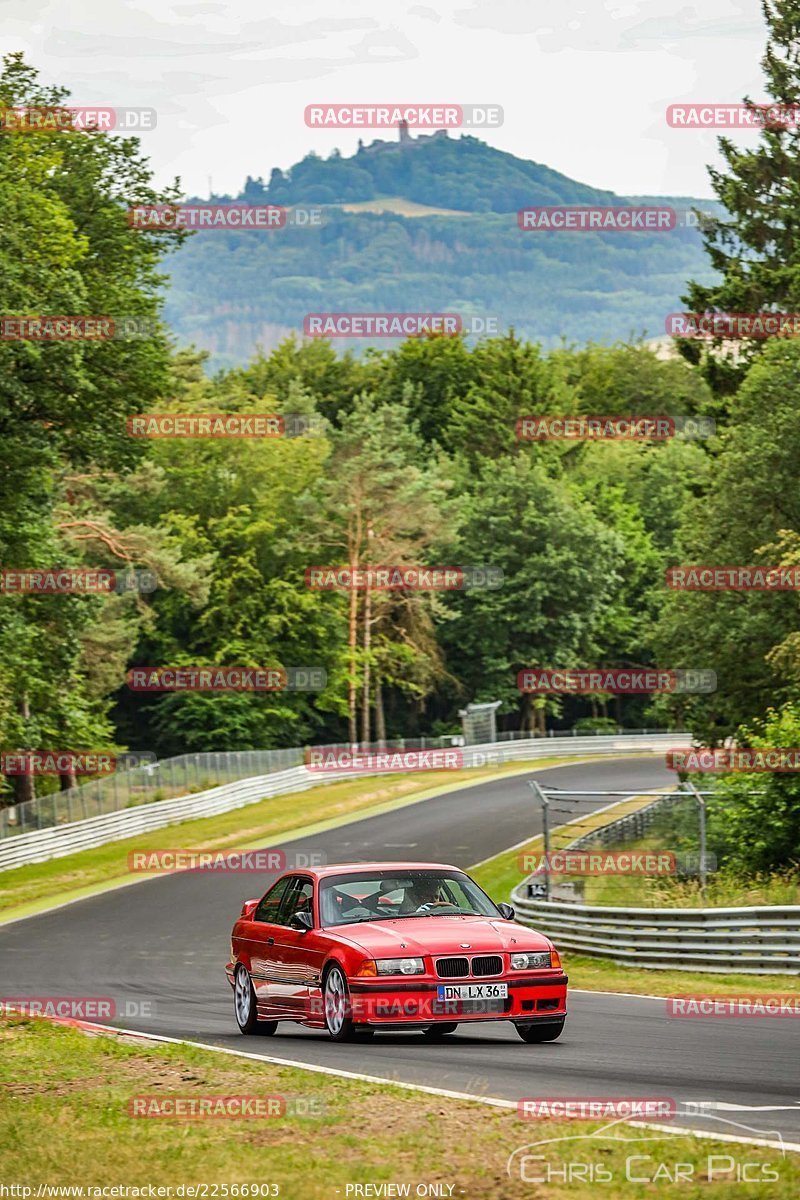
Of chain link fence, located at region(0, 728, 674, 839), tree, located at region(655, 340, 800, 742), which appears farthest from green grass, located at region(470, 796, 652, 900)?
chain link fence, located at region(0, 728, 674, 839)

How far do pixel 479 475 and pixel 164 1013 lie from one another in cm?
8200

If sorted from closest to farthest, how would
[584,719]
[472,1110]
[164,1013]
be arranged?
[472,1110], [164,1013], [584,719]

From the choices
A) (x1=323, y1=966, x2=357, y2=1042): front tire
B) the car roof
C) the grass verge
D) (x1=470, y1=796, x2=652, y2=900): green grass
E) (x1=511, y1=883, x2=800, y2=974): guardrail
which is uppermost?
the car roof

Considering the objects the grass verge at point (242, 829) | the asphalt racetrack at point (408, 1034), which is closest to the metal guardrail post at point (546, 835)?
the asphalt racetrack at point (408, 1034)

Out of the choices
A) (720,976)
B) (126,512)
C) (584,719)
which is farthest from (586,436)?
(720,976)

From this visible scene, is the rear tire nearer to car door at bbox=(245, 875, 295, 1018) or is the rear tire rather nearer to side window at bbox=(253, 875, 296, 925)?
car door at bbox=(245, 875, 295, 1018)

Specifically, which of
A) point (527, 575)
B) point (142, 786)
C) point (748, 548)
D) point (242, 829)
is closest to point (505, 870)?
point (748, 548)

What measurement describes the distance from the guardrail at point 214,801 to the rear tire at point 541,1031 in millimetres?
31792

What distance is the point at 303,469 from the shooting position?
87062mm

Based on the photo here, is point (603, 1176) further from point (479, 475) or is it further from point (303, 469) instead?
point (479, 475)

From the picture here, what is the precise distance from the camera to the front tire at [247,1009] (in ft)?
47.6

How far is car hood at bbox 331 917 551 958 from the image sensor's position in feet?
40.7

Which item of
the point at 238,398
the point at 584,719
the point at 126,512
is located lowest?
the point at 584,719

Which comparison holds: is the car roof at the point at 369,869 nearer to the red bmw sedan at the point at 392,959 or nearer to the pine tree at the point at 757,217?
the red bmw sedan at the point at 392,959
